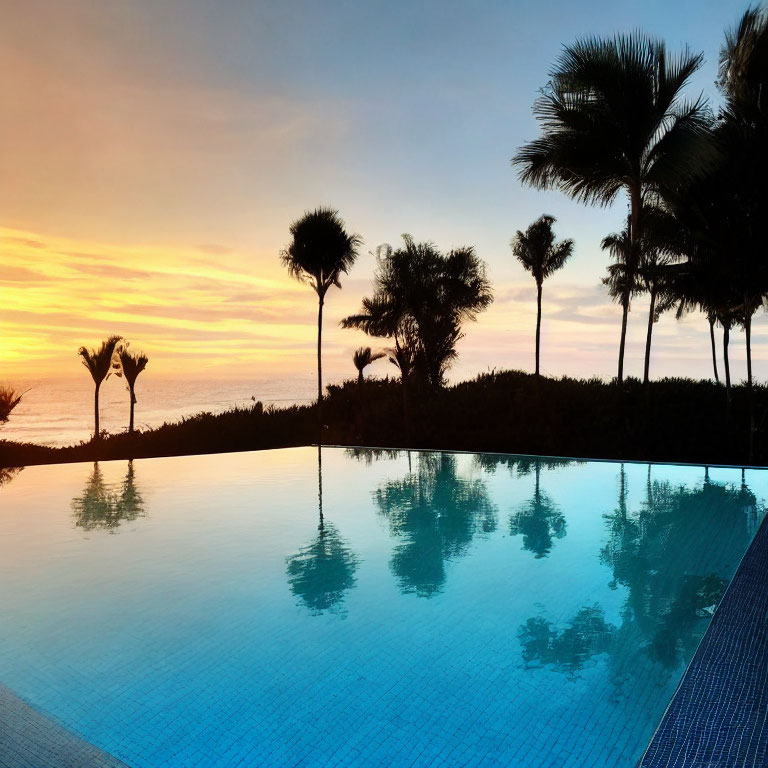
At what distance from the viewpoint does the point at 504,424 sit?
13.8 m

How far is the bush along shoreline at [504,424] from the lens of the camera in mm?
11516

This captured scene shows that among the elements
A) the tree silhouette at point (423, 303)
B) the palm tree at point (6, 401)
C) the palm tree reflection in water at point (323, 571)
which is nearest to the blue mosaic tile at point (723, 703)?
the palm tree reflection in water at point (323, 571)

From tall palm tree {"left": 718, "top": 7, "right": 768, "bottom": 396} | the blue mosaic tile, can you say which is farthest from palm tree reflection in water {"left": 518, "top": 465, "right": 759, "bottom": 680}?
tall palm tree {"left": 718, "top": 7, "right": 768, "bottom": 396}

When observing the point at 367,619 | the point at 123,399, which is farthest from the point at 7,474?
the point at 123,399

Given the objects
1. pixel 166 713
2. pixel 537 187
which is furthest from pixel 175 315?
pixel 166 713

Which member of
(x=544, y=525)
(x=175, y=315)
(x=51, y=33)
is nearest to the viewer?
(x=544, y=525)

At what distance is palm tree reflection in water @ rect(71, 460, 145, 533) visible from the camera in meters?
6.95

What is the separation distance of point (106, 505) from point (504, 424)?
27.1 feet

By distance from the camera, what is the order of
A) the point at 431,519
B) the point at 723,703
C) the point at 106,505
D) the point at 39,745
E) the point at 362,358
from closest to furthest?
1. the point at 39,745
2. the point at 723,703
3. the point at 431,519
4. the point at 106,505
5. the point at 362,358

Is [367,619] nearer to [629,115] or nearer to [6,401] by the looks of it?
[629,115]

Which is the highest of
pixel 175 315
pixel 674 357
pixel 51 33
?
pixel 51 33

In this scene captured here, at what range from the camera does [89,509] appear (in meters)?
7.69

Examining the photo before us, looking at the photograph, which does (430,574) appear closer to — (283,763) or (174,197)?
(283,763)

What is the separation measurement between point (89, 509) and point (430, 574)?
4.63 m
